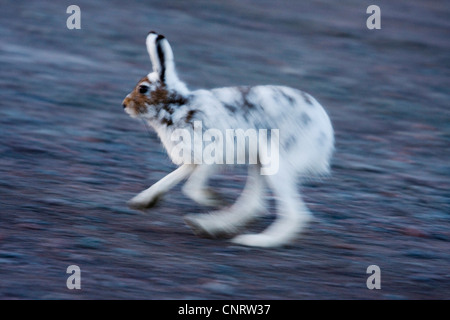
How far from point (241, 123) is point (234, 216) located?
84 cm

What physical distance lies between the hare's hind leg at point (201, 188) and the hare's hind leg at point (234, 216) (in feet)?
0.33

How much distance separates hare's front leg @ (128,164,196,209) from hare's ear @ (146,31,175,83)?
0.69m

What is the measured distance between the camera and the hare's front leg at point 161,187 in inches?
224

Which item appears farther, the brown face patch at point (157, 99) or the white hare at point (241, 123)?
the brown face patch at point (157, 99)

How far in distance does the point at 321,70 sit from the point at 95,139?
4508 mm

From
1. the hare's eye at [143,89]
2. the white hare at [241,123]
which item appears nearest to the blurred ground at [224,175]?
the white hare at [241,123]

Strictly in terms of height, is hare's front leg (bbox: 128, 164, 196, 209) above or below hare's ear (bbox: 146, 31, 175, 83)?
below

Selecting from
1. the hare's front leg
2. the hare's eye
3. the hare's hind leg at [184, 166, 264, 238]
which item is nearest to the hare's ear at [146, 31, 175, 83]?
the hare's eye

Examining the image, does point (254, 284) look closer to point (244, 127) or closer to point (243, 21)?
point (244, 127)

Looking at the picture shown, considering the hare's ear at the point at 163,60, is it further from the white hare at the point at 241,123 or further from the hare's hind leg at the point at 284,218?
the hare's hind leg at the point at 284,218

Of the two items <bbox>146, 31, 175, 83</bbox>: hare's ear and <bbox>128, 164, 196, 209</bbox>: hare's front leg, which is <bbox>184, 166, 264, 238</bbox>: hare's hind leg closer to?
<bbox>128, 164, 196, 209</bbox>: hare's front leg

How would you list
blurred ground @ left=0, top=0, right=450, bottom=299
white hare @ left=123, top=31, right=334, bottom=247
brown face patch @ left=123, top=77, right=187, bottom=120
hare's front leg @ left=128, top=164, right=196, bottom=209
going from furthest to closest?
1. hare's front leg @ left=128, top=164, right=196, bottom=209
2. brown face patch @ left=123, top=77, right=187, bottom=120
3. white hare @ left=123, top=31, right=334, bottom=247
4. blurred ground @ left=0, top=0, right=450, bottom=299

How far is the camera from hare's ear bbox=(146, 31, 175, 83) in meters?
5.41

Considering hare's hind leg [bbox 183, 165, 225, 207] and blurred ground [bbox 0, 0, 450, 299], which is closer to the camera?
blurred ground [bbox 0, 0, 450, 299]
